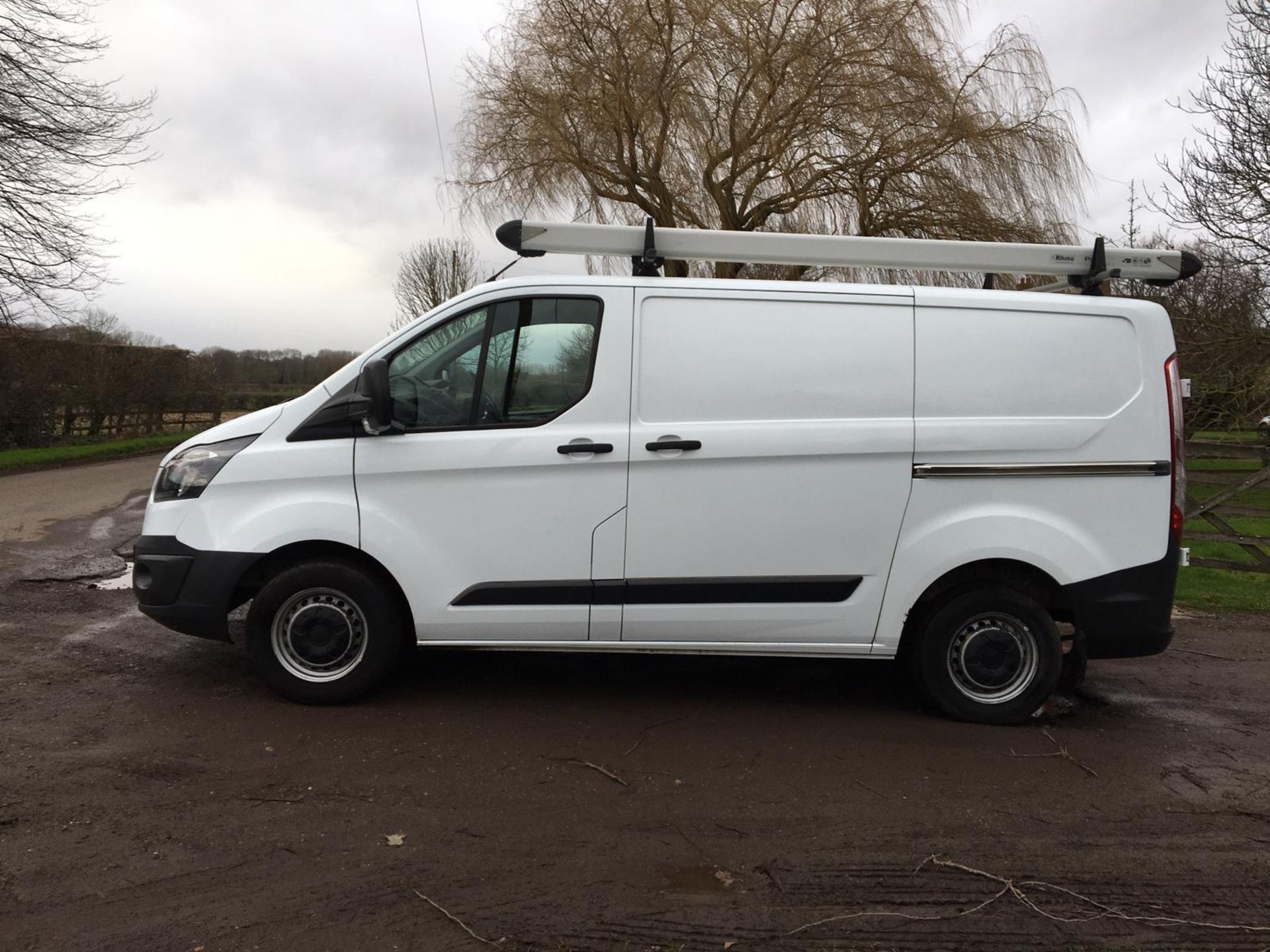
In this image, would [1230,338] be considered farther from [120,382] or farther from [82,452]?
[120,382]

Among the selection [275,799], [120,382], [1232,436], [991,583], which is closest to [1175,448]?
[991,583]

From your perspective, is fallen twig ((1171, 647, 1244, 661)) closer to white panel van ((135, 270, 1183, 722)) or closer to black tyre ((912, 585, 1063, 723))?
white panel van ((135, 270, 1183, 722))

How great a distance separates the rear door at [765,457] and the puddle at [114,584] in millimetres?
4776

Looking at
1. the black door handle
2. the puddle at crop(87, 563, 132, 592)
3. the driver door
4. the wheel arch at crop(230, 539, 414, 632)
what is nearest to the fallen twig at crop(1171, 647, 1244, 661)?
the black door handle

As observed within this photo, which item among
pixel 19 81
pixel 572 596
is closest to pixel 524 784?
pixel 572 596

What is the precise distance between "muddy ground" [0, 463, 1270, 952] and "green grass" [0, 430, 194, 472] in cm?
1334

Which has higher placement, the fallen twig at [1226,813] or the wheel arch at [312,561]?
the wheel arch at [312,561]

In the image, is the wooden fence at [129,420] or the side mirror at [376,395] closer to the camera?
the side mirror at [376,395]

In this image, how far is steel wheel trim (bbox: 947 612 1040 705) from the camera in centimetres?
487

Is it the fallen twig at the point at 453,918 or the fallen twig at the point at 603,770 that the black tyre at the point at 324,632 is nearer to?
the fallen twig at the point at 603,770

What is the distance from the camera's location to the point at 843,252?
16.4 ft

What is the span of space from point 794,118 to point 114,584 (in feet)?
39.5

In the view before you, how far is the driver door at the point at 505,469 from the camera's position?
4.71m

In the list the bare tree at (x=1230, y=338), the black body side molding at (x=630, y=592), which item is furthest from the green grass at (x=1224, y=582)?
the black body side molding at (x=630, y=592)
